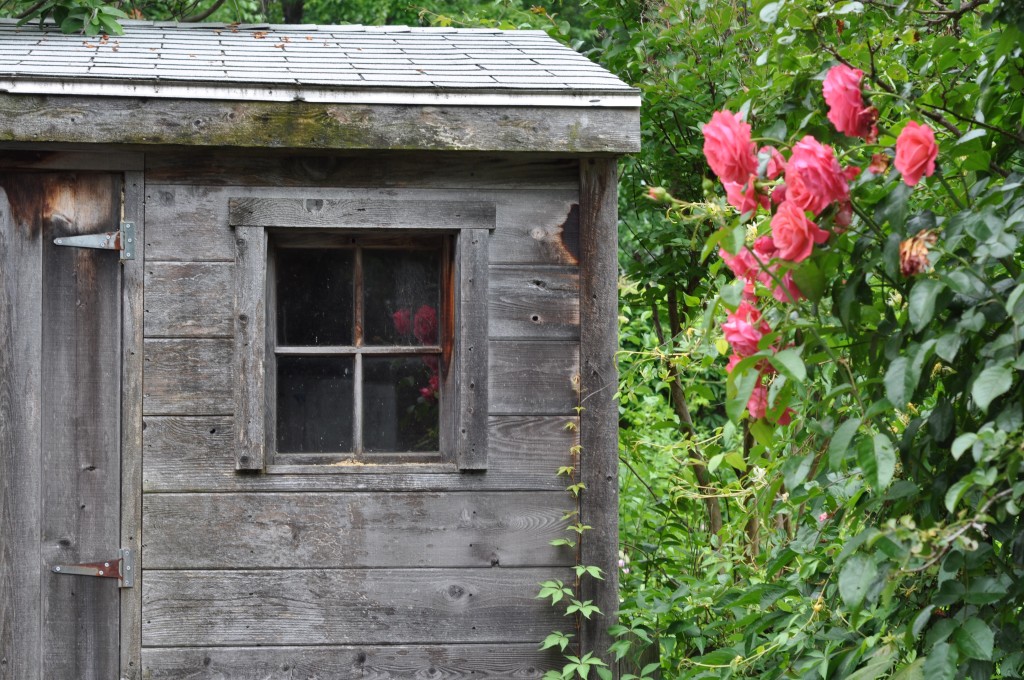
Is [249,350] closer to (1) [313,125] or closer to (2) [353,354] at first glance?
(2) [353,354]

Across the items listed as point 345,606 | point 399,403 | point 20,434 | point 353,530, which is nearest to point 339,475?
point 353,530

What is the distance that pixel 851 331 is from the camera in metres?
1.96

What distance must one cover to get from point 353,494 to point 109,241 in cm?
114

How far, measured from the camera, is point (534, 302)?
3.63 meters

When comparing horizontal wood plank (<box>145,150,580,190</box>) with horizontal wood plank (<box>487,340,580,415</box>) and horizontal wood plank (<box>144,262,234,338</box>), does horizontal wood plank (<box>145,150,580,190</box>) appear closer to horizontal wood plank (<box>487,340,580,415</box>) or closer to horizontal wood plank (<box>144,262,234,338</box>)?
horizontal wood plank (<box>144,262,234,338</box>)

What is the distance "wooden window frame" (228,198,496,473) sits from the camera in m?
3.49

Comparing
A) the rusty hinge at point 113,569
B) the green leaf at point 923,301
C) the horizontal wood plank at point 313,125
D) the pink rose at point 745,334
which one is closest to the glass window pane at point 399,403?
the horizontal wood plank at point 313,125

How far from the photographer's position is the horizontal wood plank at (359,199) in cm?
353

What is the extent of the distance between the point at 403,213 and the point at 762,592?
1.67 m

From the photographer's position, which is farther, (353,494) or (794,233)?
(353,494)

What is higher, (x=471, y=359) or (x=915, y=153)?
(x=915, y=153)

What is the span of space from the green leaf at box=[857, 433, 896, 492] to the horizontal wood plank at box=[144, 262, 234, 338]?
7.54ft

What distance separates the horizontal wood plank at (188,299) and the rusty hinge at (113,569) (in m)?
0.73

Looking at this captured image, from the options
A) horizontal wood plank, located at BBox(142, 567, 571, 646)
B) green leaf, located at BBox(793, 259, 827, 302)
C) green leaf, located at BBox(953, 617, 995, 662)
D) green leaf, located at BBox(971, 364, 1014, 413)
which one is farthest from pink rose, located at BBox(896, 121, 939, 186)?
horizontal wood plank, located at BBox(142, 567, 571, 646)
